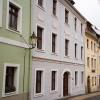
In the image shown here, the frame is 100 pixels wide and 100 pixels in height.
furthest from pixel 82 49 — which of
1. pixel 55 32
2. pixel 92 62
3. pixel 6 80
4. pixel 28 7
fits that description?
pixel 6 80

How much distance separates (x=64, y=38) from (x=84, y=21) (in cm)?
932

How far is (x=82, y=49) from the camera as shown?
3491cm

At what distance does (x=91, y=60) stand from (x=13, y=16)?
2473cm

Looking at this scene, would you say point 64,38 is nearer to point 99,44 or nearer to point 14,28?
point 14,28

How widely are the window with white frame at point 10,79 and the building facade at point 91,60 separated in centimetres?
2029

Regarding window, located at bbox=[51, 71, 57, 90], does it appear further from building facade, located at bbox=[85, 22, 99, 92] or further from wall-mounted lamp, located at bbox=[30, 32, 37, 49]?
building facade, located at bbox=[85, 22, 99, 92]

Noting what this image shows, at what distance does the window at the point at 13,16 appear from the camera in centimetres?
1714

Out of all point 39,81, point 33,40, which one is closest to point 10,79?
point 33,40

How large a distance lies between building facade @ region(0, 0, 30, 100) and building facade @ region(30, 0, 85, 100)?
1.33 m

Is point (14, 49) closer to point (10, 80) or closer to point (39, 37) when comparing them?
point (10, 80)

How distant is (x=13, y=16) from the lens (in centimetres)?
1761

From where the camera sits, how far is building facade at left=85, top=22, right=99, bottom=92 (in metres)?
37.7

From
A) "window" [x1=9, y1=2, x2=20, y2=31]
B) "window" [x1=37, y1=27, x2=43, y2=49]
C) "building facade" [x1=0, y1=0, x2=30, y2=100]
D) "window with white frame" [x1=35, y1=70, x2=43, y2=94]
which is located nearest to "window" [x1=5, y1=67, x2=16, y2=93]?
"building facade" [x1=0, y1=0, x2=30, y2=100]

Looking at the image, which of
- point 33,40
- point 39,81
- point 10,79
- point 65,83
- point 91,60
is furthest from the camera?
point 91,60
